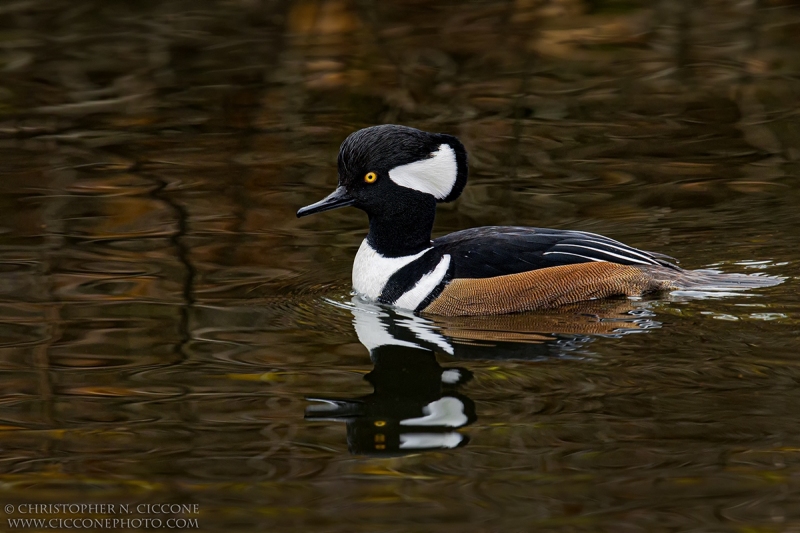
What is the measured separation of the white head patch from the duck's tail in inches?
51.9

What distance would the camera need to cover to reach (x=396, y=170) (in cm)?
694

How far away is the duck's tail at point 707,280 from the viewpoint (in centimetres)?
703

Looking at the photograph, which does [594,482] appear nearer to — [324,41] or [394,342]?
[394,342]

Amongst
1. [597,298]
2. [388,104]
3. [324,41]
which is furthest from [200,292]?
[324,41]

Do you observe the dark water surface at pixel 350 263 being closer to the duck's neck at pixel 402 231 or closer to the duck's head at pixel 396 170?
the duck's neck at pixel 402 231

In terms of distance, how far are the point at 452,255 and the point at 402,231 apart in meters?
0.37

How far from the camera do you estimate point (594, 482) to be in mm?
4520

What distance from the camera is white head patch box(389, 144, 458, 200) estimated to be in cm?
691

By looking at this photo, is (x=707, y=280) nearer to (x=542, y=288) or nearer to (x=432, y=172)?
(x=542, y=288)

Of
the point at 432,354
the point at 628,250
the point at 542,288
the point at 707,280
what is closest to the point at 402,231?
the point at 542,288

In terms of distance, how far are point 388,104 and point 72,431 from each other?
7.16 meters

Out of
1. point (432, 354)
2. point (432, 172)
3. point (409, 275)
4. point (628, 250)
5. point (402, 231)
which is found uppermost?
point (432, 172)

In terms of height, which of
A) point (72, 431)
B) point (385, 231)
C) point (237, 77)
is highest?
point (237, 77)

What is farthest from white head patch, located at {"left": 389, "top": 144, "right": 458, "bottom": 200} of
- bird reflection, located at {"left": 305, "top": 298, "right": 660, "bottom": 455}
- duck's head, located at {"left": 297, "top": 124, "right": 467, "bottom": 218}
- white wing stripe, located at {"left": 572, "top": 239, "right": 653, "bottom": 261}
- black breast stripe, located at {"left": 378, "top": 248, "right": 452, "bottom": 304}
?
white wing stripe, located at {"left": 572, "top": 239, "right": 653, "bottom": 261}
